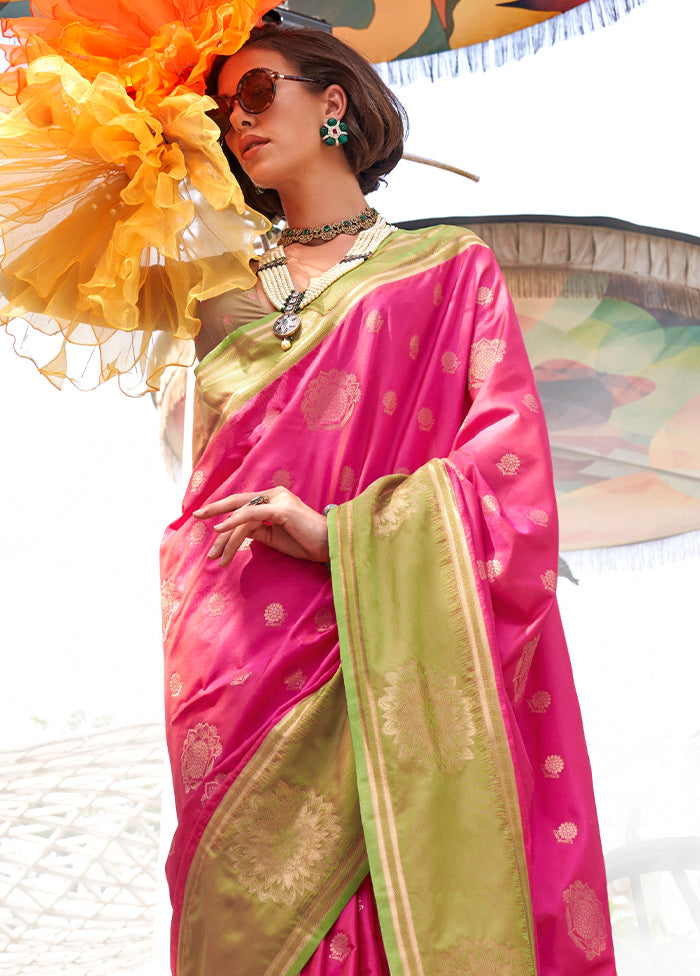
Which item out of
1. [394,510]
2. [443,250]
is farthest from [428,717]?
[443,250]

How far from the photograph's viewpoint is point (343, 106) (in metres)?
1.54

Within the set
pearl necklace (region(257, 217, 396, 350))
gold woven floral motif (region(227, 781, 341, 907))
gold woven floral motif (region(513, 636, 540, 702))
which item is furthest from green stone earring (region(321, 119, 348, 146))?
gold woven floral motif (region(227, 781, 341, 907))

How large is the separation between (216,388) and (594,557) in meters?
2.01

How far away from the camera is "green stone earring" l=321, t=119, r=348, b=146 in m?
1.52

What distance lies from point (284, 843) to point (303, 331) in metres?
0.61

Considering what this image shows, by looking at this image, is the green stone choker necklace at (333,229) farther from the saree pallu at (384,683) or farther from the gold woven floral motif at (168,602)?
the gold woven floral motif at (168,602)

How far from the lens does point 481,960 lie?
1.06 m

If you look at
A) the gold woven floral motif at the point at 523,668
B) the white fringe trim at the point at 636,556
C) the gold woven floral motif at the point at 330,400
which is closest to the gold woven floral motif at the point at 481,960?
the gold woven floral motif at the point at 523,668

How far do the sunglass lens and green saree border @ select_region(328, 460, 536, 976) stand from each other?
0.57 meters

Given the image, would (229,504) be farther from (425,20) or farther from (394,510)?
(425,20)

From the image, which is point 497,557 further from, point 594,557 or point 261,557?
point 594,557

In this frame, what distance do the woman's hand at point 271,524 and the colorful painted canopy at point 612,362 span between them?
133 centimetres

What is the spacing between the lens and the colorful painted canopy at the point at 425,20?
2396mm

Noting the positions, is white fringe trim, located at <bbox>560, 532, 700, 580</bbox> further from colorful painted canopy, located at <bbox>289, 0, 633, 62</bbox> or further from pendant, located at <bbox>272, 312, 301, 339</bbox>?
pendant, located at <bbox>272, 312, 301, 339</bbox>
